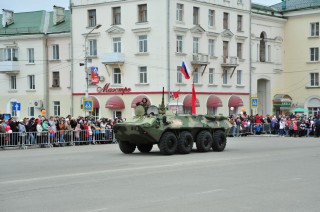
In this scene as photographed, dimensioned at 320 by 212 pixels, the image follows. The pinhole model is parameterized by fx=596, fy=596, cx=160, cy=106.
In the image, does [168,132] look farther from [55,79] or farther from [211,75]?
[55,79]

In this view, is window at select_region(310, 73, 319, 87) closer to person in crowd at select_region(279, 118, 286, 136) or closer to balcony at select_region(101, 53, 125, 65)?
person in crowd at select_region(279, 118, 286, 136)

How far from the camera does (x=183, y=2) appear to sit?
169ft

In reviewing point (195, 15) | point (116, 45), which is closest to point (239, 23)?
point (195, 15)

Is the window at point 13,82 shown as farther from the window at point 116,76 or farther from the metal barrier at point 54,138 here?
the metal barrier at point 54,138

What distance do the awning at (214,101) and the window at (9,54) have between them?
788 inches

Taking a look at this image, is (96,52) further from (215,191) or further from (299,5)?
(215,191)

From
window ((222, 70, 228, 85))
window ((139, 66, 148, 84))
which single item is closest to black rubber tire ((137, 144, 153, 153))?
window ((139, 66, 148, 84))

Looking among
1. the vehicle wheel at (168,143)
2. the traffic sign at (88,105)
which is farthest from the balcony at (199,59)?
the vehicle wheel at (168,143)

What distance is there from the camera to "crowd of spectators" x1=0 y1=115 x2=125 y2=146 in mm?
29341

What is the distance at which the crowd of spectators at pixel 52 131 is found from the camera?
29341 mm

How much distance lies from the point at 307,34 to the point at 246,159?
43.7 metres

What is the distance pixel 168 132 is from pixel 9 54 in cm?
3956

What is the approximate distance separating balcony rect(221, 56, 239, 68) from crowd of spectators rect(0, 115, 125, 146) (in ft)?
75.6

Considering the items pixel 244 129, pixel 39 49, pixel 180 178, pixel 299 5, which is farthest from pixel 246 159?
pixel 299 5
